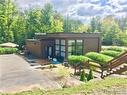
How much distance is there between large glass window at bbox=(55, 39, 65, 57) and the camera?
111 feet

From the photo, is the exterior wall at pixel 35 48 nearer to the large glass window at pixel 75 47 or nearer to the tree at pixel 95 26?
the large glass window at pixel 75 47

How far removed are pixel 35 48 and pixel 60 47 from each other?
7.75m

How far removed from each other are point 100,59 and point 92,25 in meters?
58.5

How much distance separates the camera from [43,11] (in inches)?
2190

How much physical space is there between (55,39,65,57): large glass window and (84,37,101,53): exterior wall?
2.64m

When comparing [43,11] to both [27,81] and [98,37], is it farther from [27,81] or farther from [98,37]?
[27,81]

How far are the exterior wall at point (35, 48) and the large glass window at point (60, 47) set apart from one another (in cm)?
348

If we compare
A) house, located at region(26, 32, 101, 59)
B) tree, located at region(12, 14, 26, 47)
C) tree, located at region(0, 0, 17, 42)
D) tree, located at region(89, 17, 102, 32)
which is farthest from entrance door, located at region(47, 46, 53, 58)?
tree, located at region(89, 17, 102, 32)

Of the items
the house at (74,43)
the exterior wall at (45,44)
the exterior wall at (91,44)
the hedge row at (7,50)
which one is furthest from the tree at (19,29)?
the exterior wall at (91,44)

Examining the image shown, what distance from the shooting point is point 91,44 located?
3391 cm

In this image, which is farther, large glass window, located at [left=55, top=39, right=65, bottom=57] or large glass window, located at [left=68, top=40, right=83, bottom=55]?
large glass window, located at [left=55, top=39, right=65, bottom=57]

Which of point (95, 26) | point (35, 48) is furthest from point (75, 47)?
point (95, 26)

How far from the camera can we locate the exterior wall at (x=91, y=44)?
3359 cm

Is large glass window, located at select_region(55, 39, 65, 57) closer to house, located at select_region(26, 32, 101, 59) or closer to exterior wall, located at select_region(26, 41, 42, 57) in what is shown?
house, located at select_region(26, 32, 101, 59)
